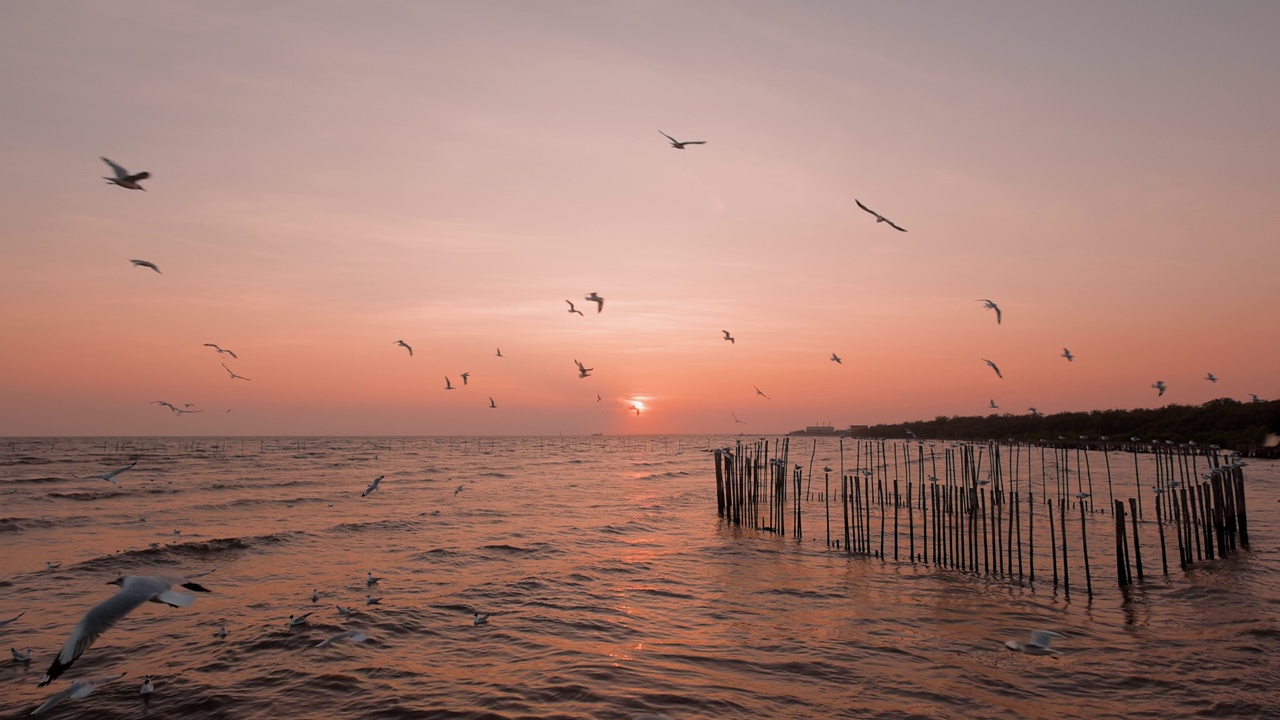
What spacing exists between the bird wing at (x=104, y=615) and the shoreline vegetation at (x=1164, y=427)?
134 feet

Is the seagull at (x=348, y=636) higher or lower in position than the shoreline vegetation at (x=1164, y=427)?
lower

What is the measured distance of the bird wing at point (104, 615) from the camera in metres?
6.42

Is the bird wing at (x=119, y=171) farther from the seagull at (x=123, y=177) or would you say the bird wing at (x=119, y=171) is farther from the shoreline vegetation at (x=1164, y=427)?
the shoreline vegetation at (x=1164, y=427)

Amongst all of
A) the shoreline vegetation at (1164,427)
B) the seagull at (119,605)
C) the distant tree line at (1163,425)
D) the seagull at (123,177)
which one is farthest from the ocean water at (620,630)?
the distant tree line at (1163,425)

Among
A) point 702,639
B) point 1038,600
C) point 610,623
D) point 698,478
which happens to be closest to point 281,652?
point 610,623

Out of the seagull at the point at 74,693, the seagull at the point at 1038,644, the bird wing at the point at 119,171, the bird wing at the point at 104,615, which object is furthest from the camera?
the bird wing at the point at 119,171

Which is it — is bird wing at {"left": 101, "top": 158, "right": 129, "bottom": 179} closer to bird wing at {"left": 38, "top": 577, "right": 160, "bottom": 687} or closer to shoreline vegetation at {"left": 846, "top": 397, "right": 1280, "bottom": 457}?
bird wing at {"left": 38, "top": 577, "right": 160, "bottom": 687}

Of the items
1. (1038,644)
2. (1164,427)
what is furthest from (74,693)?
(1164,427)

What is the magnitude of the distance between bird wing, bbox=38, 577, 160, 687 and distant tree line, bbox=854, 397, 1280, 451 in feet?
193

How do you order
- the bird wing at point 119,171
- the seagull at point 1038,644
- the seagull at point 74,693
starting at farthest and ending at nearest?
the bird wing at point 119,171, the seagull at point 1038,644, the seagull at point 74,693

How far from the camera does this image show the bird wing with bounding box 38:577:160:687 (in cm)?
642

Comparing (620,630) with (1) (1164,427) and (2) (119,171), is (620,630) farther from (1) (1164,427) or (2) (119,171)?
(1) (1164,427)

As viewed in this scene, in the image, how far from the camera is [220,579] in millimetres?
17484

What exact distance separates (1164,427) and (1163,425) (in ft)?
2.65
